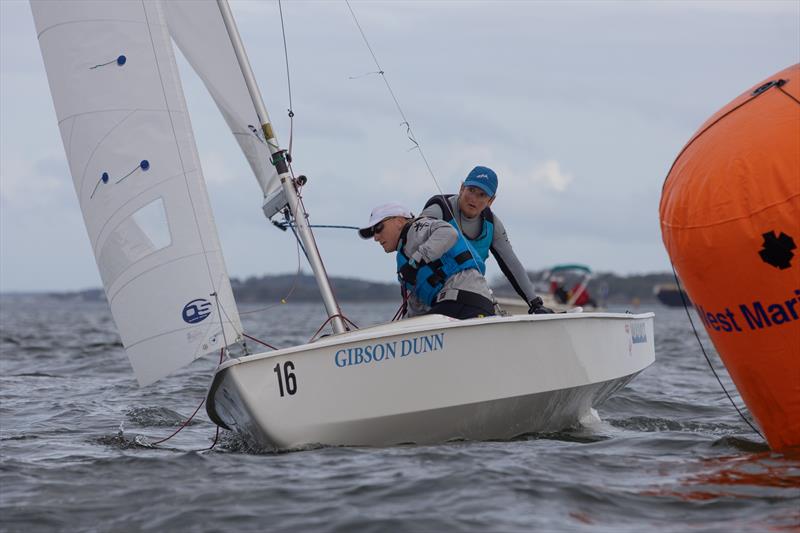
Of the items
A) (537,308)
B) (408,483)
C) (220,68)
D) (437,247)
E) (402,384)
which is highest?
(220,68)

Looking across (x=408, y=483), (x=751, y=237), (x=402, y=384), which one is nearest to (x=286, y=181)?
(x=402, y=384)

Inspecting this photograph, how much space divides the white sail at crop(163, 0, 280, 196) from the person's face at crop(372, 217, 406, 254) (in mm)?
1009

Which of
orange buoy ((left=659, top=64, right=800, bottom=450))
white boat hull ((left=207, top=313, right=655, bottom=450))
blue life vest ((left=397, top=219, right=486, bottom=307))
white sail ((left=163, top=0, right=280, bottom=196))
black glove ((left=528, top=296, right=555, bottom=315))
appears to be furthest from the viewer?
white sail ((left=163, top=0, right=280, bottom=196))

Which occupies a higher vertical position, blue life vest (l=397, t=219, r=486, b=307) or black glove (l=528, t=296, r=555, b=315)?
blue life vest (l=397, t=219, r=486, b=307)

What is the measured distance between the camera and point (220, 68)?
21.9 feet

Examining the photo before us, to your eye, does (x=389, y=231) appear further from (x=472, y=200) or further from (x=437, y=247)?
(x=472, y=200)

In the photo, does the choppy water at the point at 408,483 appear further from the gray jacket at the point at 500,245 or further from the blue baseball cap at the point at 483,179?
the blue baseball cap at the point at 483,179

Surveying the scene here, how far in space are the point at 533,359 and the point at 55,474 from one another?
242cm

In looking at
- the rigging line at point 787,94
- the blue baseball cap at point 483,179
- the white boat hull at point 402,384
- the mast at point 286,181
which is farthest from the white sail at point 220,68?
the rigging line at point 787,94

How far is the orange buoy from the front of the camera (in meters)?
4.50

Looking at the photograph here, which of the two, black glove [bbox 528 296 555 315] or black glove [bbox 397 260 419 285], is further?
black glove [bbox 528 296 555 315]

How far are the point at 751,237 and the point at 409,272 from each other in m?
2.04

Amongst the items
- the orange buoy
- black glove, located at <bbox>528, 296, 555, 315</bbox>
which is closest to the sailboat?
black glove, located at <bbox>528, 296, 555, 315</bbox>

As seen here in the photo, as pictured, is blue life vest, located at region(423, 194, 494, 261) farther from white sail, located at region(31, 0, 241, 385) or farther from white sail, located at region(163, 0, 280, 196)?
white sail, located at region(31, 0, 241, 385)
